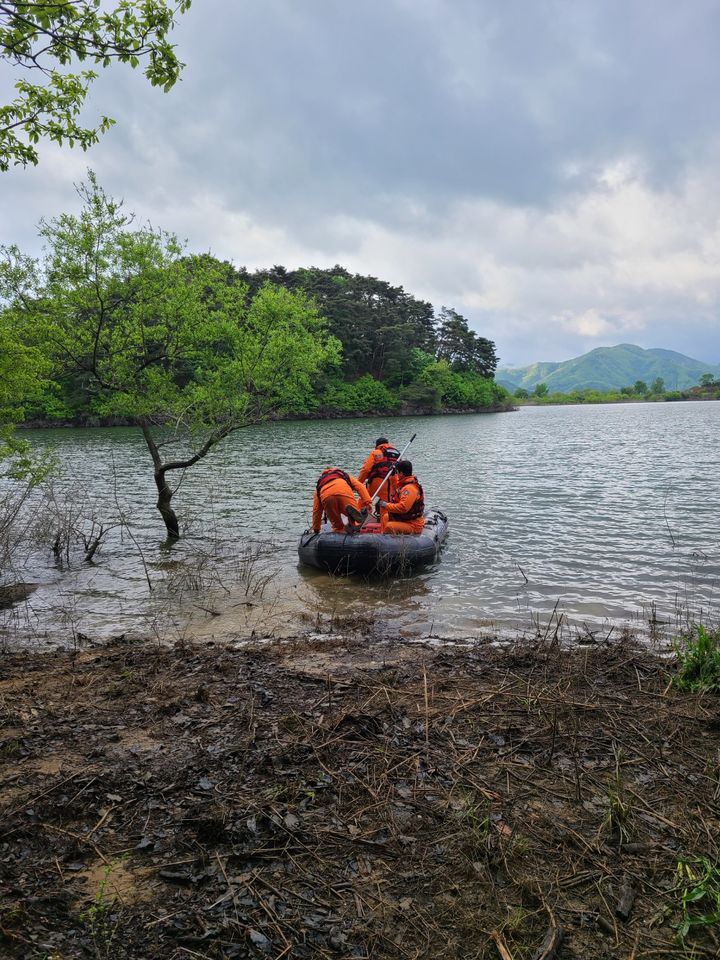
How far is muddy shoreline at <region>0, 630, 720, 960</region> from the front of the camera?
8.21 ft

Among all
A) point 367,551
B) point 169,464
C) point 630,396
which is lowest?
point 367,551

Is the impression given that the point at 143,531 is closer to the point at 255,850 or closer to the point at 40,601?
the point at 40,601

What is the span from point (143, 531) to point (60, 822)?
38.6ft

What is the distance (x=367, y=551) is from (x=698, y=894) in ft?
26.8

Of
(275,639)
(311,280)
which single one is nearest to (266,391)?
(275,639)

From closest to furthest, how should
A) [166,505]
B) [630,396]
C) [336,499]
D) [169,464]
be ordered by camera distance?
1. [336,499]
2. [169,464]
3. [166,505]
4. [630,396]

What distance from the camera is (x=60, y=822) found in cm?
321

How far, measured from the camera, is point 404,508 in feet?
36.5

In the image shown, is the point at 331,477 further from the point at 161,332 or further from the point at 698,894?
the point at 698,894

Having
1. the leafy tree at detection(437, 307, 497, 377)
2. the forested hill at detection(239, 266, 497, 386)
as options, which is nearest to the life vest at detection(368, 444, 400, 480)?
the forested hill at detection(239, 266, 497, 386)

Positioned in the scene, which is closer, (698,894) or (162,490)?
(698,894)

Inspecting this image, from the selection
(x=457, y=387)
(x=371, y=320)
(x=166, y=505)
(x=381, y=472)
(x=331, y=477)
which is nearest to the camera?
(x=331, y=477)

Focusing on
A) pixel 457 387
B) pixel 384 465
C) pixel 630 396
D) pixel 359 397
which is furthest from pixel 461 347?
pixel 384 465

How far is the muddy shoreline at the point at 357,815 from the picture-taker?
2.50 m
